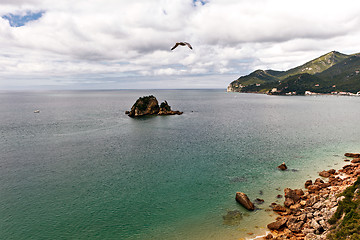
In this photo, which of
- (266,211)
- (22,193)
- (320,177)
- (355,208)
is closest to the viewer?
(355,208)

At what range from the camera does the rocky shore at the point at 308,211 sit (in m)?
27.7

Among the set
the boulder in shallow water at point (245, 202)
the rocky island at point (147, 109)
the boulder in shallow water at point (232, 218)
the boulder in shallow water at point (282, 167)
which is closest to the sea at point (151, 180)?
the boulder in shallow water at point (232, 218)

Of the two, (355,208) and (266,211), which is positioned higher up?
(355,208)

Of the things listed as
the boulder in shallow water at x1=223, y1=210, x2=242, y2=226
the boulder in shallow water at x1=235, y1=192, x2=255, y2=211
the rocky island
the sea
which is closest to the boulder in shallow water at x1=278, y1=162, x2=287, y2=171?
the sea

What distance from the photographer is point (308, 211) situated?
3222 cm

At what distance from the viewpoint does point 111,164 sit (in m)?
59.0

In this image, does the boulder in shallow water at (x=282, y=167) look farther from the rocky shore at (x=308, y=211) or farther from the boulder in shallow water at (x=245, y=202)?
the boulder in shallow water at (x=245, y=202)

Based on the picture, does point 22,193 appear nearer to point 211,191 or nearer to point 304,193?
point 211,191

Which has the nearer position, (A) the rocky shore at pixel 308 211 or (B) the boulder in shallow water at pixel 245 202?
(A) the rocky shore at pixel 308 211

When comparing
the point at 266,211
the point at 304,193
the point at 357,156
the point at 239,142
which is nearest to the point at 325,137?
the point at 357,156

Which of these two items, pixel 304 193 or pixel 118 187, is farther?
pixel 118 187

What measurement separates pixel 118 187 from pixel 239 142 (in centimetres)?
5143

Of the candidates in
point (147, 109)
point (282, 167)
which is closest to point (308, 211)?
point (282, 167)

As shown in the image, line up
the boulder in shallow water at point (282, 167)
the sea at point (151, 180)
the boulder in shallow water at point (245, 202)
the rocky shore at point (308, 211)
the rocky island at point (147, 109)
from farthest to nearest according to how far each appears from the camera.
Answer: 1. the rocky island at point (147, 109)
2. the boulder in shallow water at point (282, 167)
3. the boulder in shallow water at point (245, 202)
4. the sea at point (151, 180)
5. the rocky shore at point (308, 211)
